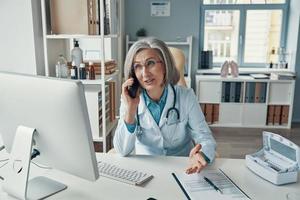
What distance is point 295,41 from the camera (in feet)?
14.1

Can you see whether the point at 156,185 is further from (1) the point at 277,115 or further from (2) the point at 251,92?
(1) the point at 277,115

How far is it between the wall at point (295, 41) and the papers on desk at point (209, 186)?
363cm

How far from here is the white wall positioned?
2186 millimetres

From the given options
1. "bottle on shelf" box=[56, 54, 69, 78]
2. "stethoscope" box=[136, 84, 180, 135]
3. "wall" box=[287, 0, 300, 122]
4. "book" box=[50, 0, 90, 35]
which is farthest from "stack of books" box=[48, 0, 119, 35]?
"wall" box=[287, 0, 300, 122]

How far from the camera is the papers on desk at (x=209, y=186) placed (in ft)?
3.70

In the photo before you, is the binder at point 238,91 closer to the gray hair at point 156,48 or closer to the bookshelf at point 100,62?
the bookshelf at point 100,62

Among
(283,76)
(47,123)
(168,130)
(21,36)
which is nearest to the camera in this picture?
(47,123)

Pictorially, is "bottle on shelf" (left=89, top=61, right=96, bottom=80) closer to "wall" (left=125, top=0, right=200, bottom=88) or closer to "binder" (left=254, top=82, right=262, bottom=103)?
"wall" (left=125, top=0, right=200, bottom=88)

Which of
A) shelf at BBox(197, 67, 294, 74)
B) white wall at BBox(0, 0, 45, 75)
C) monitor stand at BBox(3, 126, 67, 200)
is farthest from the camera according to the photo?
shelf at BBox(197, 67, 294, 74)

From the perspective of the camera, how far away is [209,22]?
4.66 m

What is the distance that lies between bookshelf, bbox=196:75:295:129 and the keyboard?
306 cm

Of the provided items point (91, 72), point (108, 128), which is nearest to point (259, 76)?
point (108, 128)

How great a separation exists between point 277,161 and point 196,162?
346mm

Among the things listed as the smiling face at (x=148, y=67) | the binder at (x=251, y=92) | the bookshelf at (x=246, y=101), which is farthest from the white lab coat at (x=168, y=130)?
the binder at (x=251, y=92)
